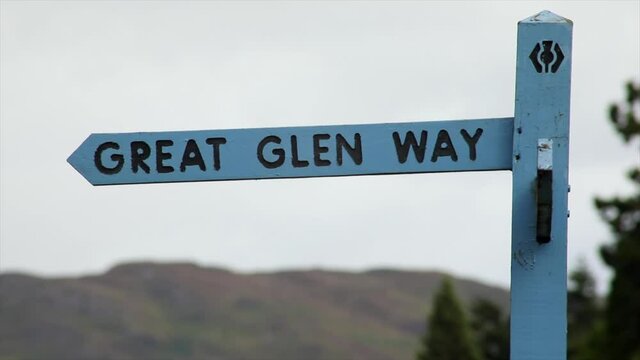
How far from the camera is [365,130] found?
5734 millimetres

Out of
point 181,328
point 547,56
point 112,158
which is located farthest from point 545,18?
point 181,328

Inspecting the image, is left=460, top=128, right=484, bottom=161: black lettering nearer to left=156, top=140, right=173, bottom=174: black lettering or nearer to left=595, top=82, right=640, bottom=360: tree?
left=156, top=140, right=173, bottom=174: black lettering

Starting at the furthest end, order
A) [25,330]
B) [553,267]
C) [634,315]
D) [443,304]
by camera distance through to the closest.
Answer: [25,330]
[443,304]
[634,315]
[553,267]

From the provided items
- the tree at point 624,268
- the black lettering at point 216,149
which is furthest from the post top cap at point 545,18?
the tree at point 624,268

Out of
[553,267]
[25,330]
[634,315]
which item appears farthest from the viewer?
[25,330]

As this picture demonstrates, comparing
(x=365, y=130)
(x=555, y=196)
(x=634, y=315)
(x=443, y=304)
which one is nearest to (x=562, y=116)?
(x=555, y=196)

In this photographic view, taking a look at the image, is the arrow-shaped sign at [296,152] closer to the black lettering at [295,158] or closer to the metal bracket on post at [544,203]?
the black lettering at [295,158]

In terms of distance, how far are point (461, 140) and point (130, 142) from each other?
102 cm

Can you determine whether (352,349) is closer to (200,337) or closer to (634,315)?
(200,337)

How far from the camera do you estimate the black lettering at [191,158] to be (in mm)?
5770

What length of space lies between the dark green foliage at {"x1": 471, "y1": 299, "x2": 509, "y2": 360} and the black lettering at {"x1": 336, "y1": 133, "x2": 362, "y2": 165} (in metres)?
65.7

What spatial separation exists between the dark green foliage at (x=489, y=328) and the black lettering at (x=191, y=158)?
65702 millimetres

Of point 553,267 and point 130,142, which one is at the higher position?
point 130,142

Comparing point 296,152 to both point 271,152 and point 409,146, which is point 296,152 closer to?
point 271,152
